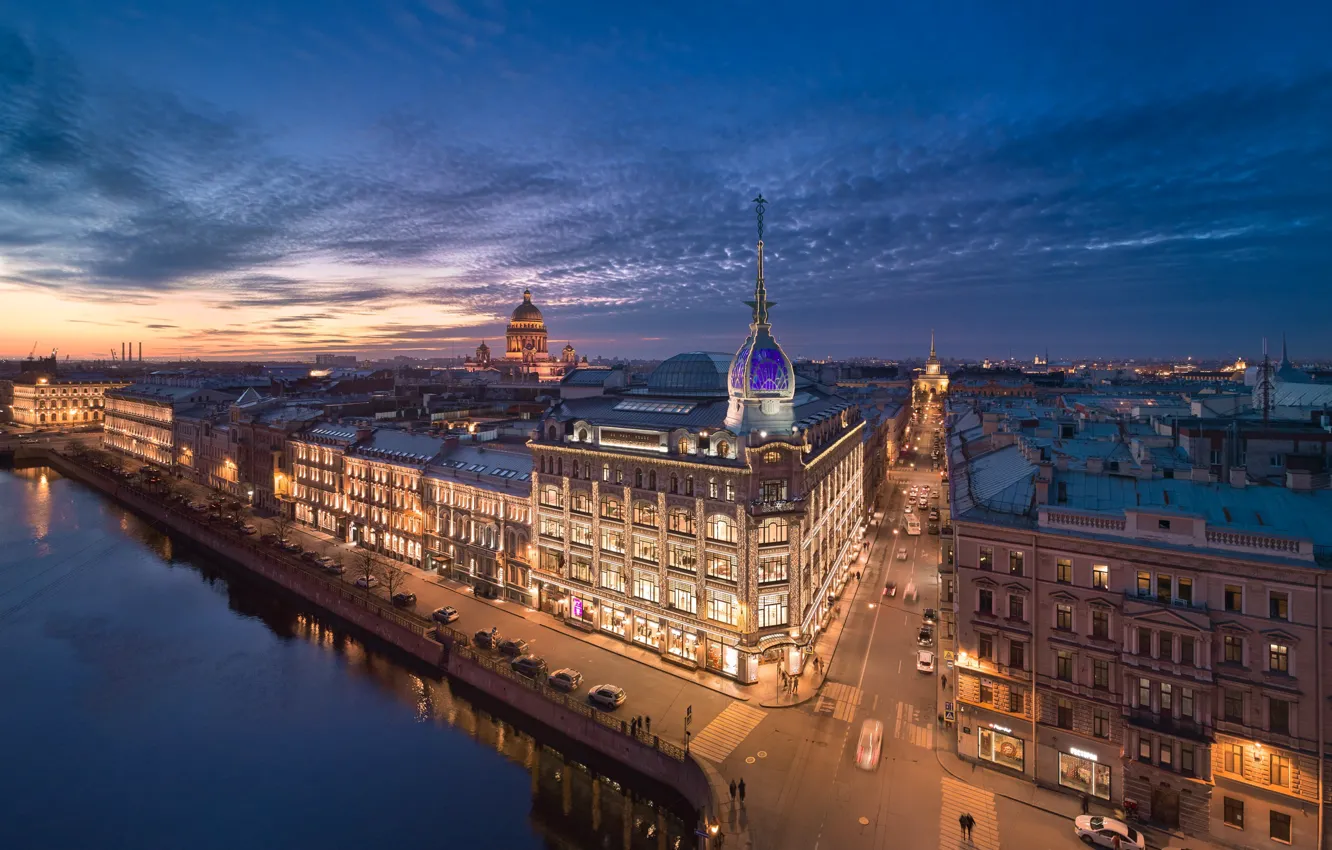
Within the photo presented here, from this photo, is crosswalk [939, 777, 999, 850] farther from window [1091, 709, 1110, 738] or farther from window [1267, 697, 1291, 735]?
window [1267, 697, 1291, 735]

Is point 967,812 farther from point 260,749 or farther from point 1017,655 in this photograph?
point 260,749

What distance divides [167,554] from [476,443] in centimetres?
5225

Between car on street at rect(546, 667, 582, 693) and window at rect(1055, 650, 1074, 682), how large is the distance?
33787mm

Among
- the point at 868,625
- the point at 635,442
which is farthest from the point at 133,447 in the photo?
the point at 868,625

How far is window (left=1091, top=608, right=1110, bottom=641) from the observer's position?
38031 mm

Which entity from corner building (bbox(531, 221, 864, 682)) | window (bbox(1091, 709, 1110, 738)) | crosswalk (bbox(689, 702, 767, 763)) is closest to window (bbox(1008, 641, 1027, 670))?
window (bbox(1091, 709, 1110, 738))

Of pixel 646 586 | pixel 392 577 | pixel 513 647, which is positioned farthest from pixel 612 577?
pixel 392 577

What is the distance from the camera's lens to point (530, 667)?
54.4 meters

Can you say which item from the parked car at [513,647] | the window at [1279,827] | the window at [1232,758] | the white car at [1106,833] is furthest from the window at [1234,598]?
the parked car at [513,647]

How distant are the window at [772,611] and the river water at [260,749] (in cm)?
1545

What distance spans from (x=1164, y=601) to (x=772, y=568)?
26012mm

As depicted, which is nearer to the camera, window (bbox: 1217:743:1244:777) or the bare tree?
window (bbox: 1217:743:1244:777)

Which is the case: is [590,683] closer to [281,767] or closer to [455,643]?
[455,643]

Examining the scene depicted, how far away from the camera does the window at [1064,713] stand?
3919 cm
